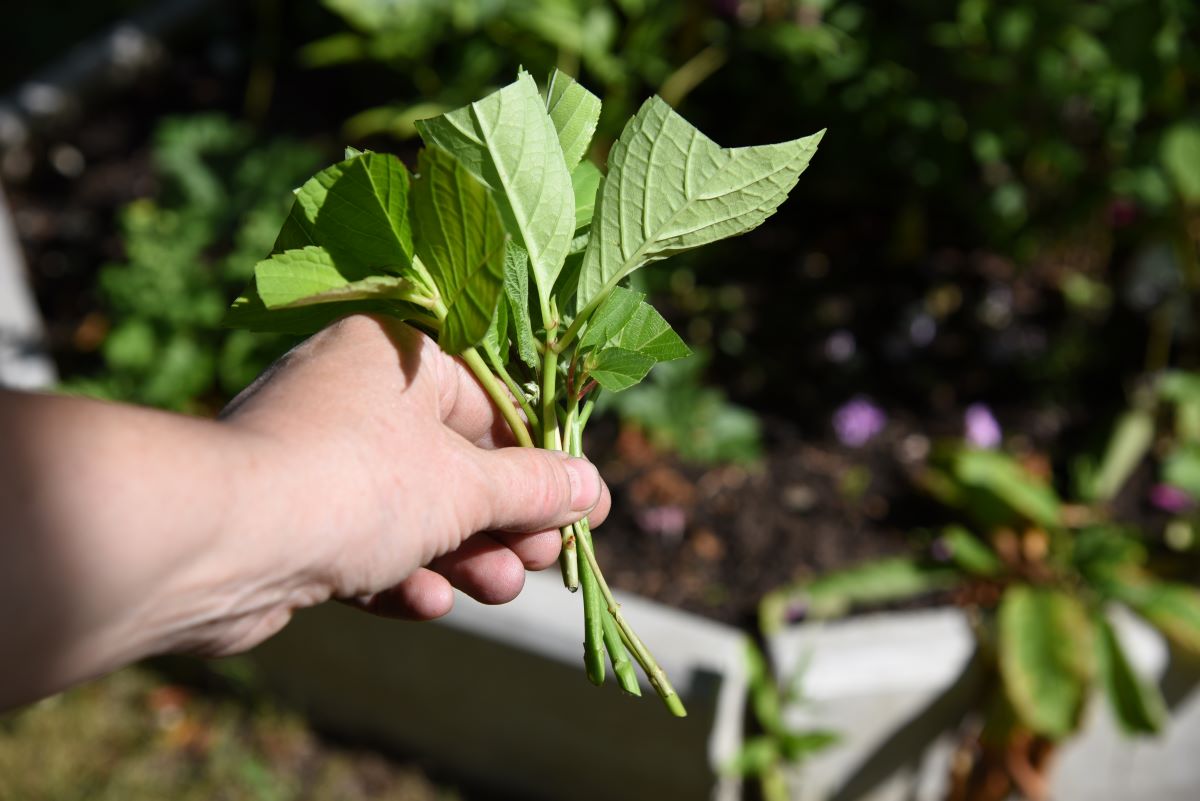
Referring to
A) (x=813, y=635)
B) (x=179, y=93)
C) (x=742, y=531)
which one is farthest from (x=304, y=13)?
(x=813, y=635)

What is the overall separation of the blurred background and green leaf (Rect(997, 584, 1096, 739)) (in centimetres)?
20

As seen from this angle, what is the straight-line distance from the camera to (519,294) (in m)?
0.79

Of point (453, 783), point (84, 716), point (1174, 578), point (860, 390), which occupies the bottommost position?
point (453, 783)

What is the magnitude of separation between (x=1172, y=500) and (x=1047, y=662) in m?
0.60

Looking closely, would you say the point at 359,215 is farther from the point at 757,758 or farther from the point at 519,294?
the point at 757,758

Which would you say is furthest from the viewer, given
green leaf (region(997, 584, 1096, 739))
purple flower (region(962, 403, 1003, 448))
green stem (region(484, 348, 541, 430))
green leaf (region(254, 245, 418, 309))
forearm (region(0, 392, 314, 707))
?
purple flower (region(962, 403, 1003, 448))

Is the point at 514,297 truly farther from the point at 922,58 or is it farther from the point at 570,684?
the point at 922,58

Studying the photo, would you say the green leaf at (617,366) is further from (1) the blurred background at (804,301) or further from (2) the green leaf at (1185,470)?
(2) the green leaf at (1185,470)

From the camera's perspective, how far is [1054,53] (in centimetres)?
203

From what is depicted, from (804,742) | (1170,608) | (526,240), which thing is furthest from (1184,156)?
(526,240)

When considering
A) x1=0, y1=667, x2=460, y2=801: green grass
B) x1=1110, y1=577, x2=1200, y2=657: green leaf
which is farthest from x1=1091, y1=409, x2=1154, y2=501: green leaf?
x1=0, y1=667, x2=460, y2=801: green grass

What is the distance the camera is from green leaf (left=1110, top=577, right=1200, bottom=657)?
1.82 meters

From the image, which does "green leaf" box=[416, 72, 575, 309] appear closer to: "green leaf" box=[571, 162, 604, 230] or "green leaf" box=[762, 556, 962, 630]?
"green leaf" box=[571, 162, 604, 230]

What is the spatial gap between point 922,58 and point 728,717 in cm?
133
